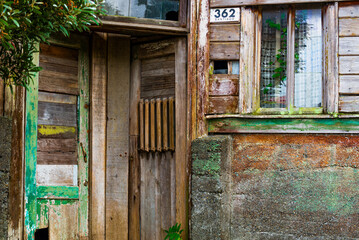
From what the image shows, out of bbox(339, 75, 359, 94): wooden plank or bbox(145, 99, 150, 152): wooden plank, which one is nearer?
bbox(339, 75, 359, 94): wooden plank

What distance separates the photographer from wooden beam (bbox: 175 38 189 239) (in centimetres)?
574

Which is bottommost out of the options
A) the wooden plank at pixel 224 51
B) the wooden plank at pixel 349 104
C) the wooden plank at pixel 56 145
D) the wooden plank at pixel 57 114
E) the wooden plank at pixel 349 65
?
the wooden plank at pixel 56 145

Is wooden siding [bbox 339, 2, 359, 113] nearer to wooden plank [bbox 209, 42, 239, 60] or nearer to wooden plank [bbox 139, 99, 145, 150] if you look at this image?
wooden plank [bbox 209, 42, 239, 60]

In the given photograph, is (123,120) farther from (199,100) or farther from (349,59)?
(349,59)

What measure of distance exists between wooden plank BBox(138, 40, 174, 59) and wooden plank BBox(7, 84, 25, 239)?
1.75 meters

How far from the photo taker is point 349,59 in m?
5.45

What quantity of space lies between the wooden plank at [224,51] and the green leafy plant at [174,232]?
2.18 m

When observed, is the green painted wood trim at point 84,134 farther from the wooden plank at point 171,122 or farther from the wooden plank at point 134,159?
the wooden plank at point 171,122

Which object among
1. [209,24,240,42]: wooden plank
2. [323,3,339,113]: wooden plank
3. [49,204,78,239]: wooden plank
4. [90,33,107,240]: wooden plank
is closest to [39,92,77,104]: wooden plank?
[90,33,107,240]: wooden plank

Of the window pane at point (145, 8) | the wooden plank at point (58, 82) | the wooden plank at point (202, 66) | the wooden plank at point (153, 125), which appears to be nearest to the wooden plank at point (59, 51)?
the wooden plank at point (58, 82)

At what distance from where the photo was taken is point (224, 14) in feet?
18.7

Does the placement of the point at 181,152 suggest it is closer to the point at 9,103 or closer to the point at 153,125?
the point at 153,125

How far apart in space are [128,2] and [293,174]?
3.08 m

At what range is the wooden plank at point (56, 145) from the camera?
562 centimetres
